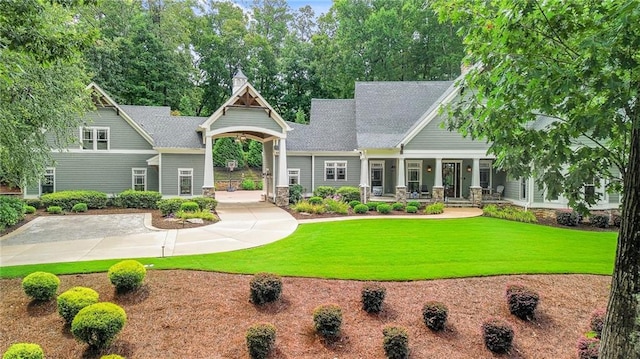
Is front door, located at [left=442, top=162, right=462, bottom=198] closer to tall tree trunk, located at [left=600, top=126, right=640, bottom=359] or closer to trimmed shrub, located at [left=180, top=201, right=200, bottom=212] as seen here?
trimmed shrub, located at [left=180, top=201, right=200, bottom=212]

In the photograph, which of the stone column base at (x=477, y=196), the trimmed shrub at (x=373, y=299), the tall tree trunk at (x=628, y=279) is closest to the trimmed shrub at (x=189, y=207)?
the trimmed shrub at (x=373, y=299)

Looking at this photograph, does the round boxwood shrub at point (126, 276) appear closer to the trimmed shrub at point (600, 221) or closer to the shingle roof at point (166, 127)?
the shingle roof at point (166, 127)

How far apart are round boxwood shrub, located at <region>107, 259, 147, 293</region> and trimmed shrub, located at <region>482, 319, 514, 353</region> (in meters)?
6.27

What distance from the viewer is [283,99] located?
44344mm

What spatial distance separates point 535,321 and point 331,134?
18445mm

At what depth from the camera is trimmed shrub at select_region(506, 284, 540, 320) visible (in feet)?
22.1

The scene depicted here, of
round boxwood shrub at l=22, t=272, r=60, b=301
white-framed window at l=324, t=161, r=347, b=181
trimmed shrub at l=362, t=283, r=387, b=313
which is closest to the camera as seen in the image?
round boxwood shrub at l=22, t=272, r=60, b=301

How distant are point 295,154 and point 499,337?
17643mm

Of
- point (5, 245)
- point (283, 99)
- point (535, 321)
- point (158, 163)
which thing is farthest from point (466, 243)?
point (283, 99)

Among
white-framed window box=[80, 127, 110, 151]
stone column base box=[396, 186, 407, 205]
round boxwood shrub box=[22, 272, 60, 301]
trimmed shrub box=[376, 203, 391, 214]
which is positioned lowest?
round boxwood shrub box=[22, 272, 60, 301]

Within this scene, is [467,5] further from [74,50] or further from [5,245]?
[5,245]

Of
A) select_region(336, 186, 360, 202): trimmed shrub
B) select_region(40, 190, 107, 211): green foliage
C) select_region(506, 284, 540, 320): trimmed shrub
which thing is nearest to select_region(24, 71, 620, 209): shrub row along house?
select_region(336, 186, 360, 202): trimmed shrub

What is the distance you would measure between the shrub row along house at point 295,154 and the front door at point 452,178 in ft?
0.20

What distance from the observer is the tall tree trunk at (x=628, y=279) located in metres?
3.84
